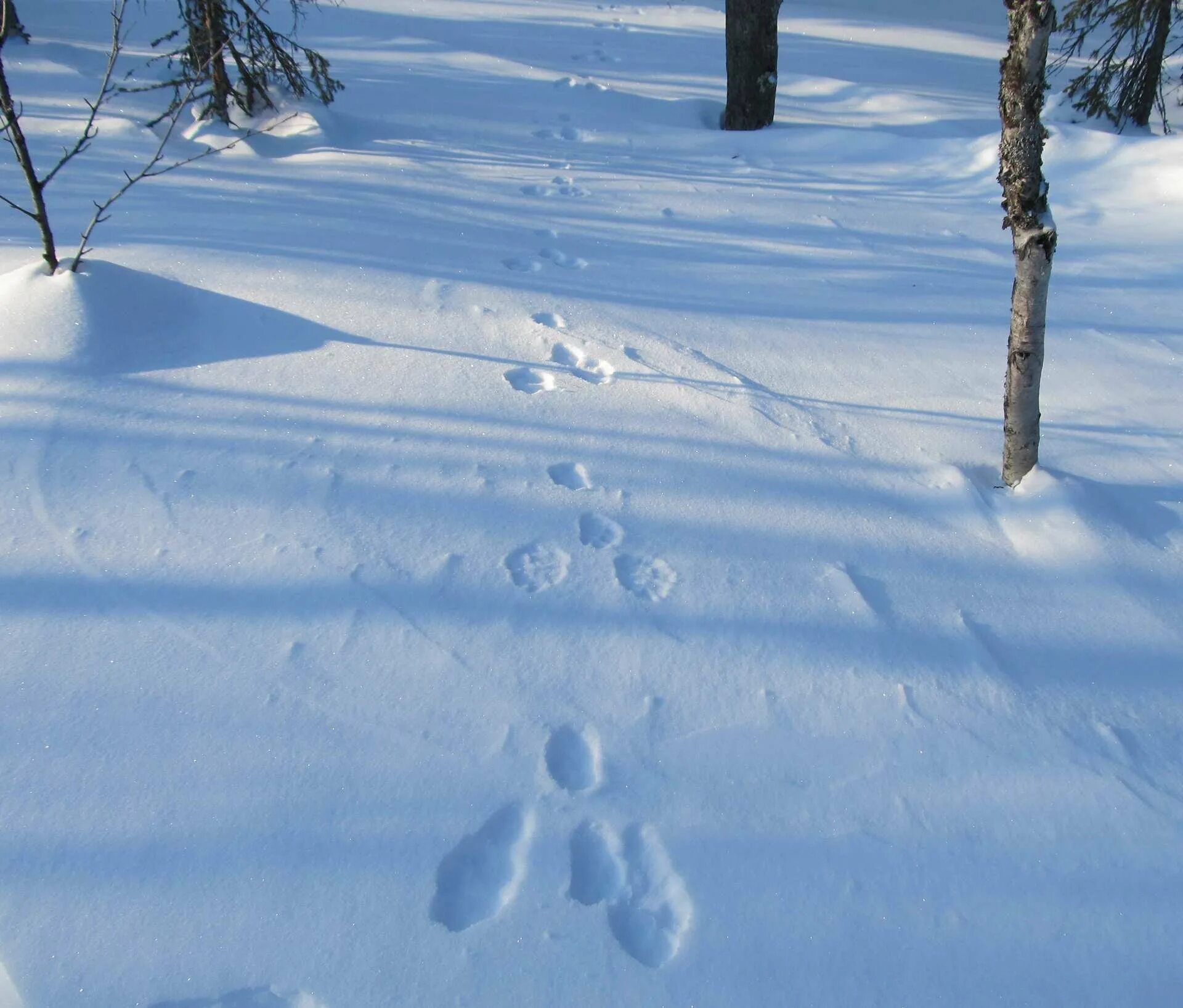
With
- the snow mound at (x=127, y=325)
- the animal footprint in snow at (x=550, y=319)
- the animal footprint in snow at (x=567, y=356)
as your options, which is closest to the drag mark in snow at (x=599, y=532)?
the animal footprint in snow at (x=567, y=356)

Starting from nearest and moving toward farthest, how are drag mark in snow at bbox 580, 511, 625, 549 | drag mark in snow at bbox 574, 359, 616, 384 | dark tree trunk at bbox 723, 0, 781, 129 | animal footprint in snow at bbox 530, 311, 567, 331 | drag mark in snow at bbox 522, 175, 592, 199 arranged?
drag mark in snow at bbox 580, 511, 625, 549
drag mark in snow at bbox 574, 359, 616, 384
animal footprint in snow at bbox 530, 311, 567, 331
drag mark in snow at bbox 522, 175, 592, 199
dark tree trunk at bbox 723, 0, 781, 129

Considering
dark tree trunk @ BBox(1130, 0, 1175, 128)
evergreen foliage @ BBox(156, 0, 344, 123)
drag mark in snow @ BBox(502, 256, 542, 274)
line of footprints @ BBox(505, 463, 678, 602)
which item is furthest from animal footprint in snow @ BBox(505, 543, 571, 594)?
dark tree trunk @ BBox(1130, 0, 1175, 128)

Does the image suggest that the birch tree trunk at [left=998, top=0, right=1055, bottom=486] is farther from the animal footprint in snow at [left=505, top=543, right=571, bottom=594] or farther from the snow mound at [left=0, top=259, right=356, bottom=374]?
the snow mound at [left=0, top=259, right=356, bottom=374]

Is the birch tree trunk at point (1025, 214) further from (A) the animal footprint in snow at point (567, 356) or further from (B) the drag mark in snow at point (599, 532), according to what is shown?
(A) the animal footprint in snow at point (567, 356)

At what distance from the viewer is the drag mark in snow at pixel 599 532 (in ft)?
7.45

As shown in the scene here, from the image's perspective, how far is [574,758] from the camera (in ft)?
5.66

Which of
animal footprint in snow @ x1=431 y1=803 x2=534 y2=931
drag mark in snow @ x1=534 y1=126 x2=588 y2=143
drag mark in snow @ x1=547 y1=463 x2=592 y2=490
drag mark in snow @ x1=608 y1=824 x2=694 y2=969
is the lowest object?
drag mark in snow @ x1=608 y1=824 x2=694 y2=969

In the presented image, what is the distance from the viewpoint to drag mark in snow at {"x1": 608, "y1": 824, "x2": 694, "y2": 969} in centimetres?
143

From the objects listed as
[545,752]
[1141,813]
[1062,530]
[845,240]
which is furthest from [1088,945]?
[845,240]

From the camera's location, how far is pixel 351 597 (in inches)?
80.3

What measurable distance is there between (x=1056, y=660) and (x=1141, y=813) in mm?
406

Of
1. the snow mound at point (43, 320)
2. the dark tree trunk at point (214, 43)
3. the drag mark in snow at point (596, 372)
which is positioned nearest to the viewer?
the snow mound at point (43, 320)

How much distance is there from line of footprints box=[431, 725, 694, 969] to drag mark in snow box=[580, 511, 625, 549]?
766 millimetres

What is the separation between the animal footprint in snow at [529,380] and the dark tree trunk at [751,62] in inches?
165
